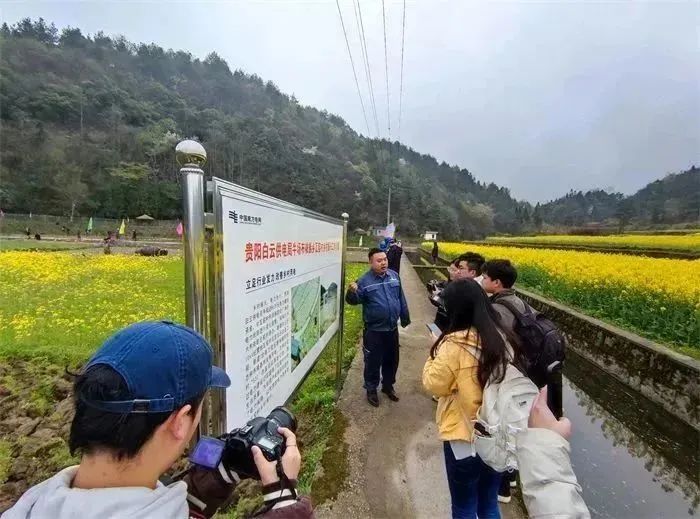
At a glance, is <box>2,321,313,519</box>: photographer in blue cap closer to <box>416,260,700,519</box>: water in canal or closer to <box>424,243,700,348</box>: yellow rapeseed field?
<box>416,260,700,519</box>: water in canal

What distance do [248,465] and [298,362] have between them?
1363 mm

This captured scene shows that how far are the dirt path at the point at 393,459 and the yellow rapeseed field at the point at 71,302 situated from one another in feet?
12.5

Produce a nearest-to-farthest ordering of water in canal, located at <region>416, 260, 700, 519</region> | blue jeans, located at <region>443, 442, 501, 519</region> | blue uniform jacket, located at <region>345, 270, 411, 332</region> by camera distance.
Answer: blue jeans, located at <region>443, 442, 501, 519</region> < water in canal, located at <region>416, 260, 700, 519</region> < blue uniform jacket, located at <region>345, 270, 411, 332</region>

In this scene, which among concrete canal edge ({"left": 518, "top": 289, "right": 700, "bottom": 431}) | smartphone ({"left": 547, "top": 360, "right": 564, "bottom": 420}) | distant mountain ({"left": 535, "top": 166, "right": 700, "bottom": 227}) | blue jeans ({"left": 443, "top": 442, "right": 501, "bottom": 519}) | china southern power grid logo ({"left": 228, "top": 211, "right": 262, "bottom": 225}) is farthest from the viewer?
distant mountain ({"left": 535, "top": 166, "right": 700, "bottom": 227})

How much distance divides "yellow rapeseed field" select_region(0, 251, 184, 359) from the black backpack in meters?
5.26

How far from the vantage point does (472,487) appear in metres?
2.00

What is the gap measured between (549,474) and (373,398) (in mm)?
2907

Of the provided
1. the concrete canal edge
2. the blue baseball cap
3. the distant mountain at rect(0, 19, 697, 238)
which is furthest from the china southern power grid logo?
the distant mountain at rect(0, 19, 697, 238)

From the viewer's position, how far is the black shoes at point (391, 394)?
13.2ft

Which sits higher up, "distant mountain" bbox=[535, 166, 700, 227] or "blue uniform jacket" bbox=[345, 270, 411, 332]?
"distant mountain" bbox=[535, 166, 700, 227]

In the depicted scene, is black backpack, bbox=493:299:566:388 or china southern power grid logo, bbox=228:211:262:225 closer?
china southern power grid logo, bbox=228:211:262:225

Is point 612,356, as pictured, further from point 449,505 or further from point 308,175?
point 308,175

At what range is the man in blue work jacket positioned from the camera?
3791 millimetres

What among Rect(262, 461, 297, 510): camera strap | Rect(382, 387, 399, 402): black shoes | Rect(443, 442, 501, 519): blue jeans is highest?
Rect(262, 461, 297, 510): camera strap
